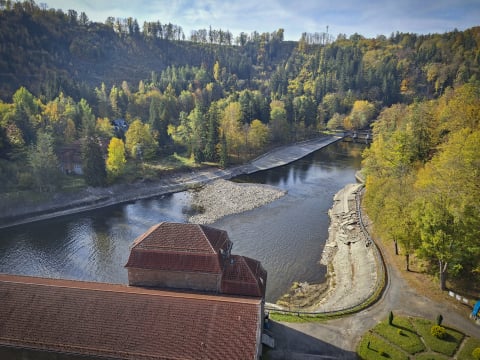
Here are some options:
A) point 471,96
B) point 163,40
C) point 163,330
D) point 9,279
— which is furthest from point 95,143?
point 163,40

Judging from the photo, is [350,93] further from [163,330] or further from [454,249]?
[163,330]

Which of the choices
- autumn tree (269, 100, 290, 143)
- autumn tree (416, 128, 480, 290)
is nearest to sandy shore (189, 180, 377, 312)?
autumn tree (416, 128, 480, 290)

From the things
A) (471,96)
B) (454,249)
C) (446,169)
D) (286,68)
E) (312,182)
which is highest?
(286,68)

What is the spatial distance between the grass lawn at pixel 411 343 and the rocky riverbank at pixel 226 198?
33.2m

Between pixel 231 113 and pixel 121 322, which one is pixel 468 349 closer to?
pixel 121 322

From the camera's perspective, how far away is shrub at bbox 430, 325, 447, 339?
25.6m

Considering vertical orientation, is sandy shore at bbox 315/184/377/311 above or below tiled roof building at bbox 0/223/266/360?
below

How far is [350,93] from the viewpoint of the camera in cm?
14400

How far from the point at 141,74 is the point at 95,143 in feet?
357

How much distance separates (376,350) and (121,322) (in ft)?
59.3

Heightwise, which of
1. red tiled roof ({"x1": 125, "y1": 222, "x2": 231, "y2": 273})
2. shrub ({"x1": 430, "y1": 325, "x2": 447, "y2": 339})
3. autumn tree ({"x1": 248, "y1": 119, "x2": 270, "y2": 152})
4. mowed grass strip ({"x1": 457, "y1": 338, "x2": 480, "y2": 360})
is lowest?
mowed grass strip ({"x1": 457, "y1": 338, "x2": 480, "y2": 360})

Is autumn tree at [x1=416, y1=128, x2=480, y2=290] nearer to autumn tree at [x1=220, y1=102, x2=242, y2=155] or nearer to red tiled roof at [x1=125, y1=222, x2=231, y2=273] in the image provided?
red tiled roof at [x1=125, y1=222, x2=231, y2=273]

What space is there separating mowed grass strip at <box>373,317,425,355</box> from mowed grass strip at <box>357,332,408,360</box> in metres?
0.61

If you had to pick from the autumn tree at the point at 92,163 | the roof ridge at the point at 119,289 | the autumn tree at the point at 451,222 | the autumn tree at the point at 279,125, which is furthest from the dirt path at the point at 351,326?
the autumn tree at the point at 279,125
